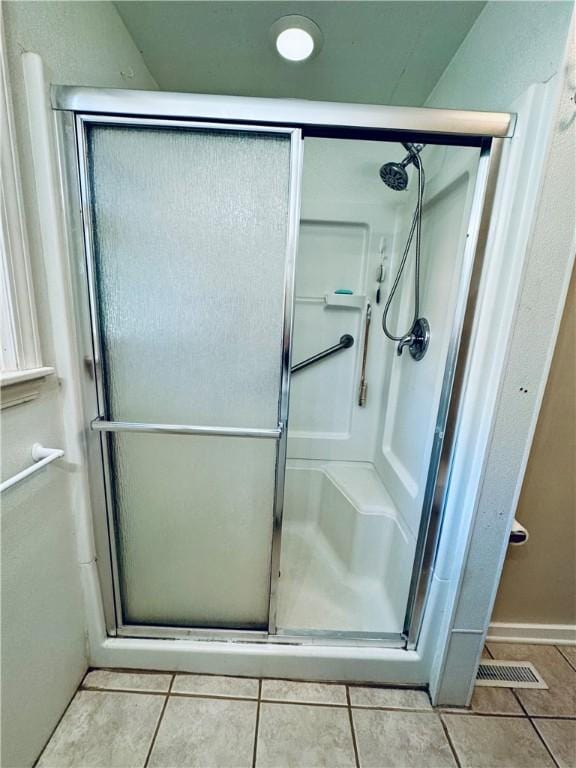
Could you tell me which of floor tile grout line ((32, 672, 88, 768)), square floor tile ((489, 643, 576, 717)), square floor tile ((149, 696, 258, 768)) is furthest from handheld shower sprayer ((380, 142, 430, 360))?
floor tile grout line ((32, 672, 88, 768))

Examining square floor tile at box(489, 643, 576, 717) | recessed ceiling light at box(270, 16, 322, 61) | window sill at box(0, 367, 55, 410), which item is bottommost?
square floor tile at box(489, 643, 576, 717)

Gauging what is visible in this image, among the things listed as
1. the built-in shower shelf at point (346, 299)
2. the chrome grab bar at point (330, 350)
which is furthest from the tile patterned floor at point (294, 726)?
the built-in shower shelf at point (346, 299)

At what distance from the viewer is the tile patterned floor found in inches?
36.5

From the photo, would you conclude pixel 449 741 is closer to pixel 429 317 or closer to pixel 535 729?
pixel 535 729

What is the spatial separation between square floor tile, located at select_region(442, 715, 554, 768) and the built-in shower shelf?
6.08ft

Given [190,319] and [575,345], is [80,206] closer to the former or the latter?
[190,319]

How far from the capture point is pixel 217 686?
110 cm

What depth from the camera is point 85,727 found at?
3.20ft

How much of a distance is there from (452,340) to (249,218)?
749mm

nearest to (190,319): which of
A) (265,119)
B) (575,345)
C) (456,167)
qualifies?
(265,119)

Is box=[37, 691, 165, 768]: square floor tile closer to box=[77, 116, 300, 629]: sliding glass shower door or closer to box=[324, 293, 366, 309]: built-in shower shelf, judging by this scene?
box=[77, 116, 300, 629]: sliding glass shower door

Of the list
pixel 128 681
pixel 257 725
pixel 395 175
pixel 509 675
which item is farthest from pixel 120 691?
pixel 395 175

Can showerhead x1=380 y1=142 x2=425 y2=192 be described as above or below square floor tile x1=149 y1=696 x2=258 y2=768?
above

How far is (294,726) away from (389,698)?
366 mm
